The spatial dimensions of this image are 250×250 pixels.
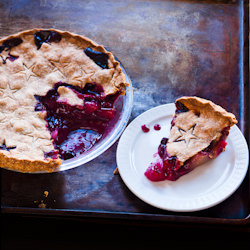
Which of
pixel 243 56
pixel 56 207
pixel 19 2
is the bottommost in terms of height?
pixel 56 207

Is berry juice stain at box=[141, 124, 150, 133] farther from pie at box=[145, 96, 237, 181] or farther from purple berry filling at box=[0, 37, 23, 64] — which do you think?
purple berry filling at box=[0, 37, 23, 64]

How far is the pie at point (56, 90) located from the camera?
1872 mm

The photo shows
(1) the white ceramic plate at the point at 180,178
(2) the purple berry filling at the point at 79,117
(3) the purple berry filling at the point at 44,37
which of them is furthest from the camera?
(3) the purple berry filling at the point at 44,37

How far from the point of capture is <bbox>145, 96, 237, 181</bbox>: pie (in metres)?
1.87

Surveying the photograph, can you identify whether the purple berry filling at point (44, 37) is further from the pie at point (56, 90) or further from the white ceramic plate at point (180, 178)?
the white ceramic plate at point (180, 178)

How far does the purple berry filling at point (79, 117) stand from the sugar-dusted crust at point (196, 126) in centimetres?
37

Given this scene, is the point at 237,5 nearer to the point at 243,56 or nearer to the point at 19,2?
the point at 243,56

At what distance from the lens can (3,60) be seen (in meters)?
1.98

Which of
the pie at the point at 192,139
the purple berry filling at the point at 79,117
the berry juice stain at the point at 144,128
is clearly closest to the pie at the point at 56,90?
the purple berry filling at the point at 79,117

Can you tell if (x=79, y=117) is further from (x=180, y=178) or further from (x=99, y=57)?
(x=180, y=178)

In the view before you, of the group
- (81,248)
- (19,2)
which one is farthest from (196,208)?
(19,2)

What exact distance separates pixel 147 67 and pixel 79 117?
54cm

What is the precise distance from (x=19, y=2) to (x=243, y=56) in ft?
4.88

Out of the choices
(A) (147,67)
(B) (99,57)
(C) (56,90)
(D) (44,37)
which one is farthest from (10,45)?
(A) (147,67)
